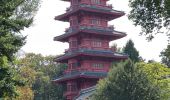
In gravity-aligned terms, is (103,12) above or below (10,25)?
above

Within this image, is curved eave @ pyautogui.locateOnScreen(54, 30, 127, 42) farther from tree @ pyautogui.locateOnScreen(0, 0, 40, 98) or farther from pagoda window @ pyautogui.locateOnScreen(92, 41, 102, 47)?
tree @ pyautogui.locateOnScreen(0, 0, 40, 98)

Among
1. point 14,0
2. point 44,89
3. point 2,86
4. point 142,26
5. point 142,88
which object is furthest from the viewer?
point 44,89

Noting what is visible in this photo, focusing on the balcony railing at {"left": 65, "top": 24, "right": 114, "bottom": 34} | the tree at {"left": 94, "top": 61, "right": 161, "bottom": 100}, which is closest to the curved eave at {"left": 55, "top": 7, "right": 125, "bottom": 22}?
the balcony railing at {"left": 65, "top": 24, "right": 114, "bottom": 34}

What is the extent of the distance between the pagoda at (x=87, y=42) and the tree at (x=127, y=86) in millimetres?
20226

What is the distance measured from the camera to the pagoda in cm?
6262

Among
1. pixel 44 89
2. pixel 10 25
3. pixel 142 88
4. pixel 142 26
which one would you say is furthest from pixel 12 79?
pixel 44 89

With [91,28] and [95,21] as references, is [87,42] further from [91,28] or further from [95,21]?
[95,21]

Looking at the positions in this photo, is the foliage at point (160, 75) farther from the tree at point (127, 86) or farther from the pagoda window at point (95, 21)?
the pagoda window at point (95, 21)

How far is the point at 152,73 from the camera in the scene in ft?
131

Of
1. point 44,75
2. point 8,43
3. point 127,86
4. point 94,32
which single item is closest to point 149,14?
point 8,43

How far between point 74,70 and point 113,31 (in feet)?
25.7

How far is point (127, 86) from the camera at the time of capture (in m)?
39.5

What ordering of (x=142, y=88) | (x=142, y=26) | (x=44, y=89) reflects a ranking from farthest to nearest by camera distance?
(x=44, y=89), (x=142, y=88), (x=142, y=26)

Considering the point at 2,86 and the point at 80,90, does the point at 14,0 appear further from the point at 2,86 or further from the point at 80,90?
the point at 80,90
